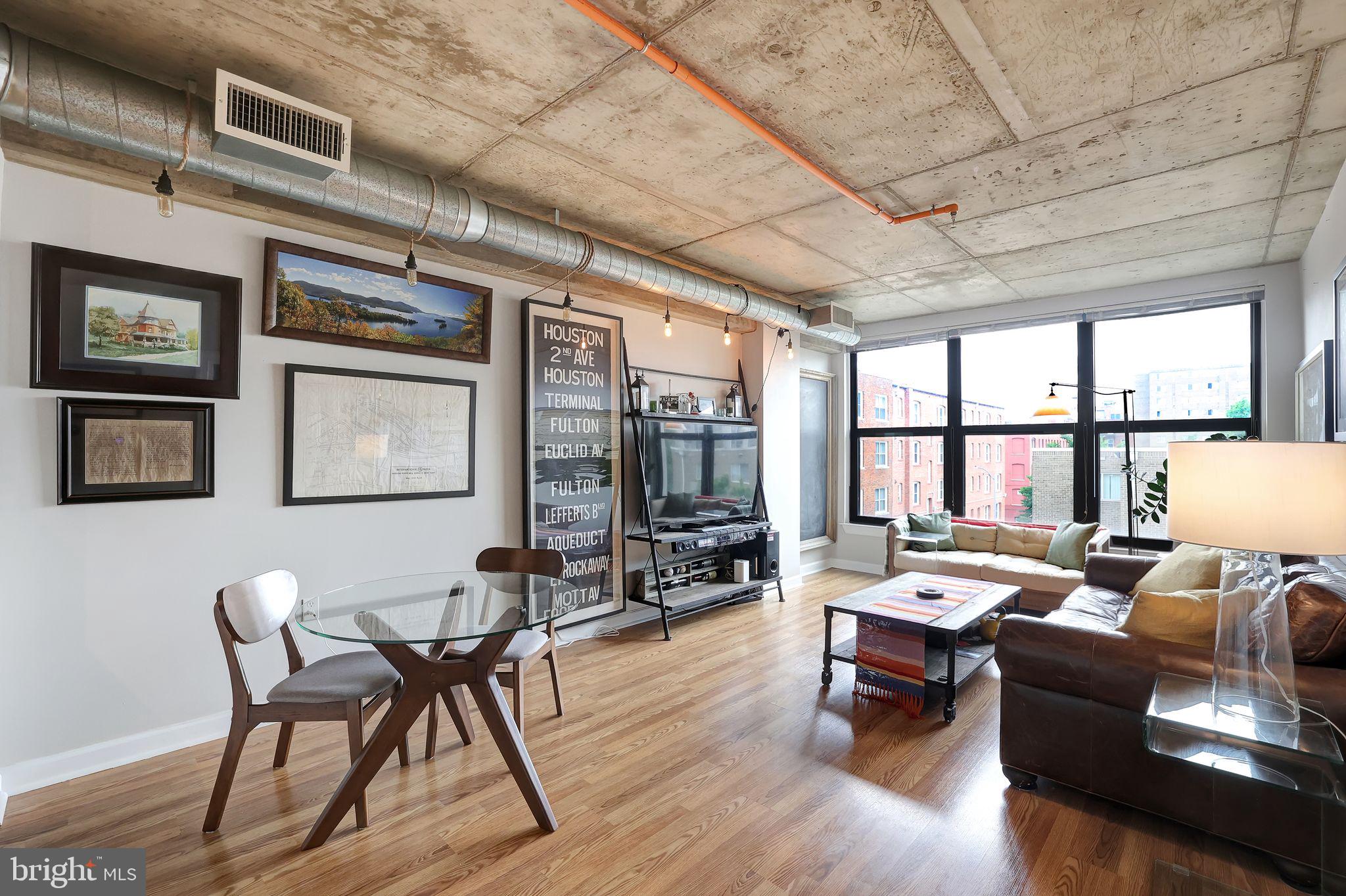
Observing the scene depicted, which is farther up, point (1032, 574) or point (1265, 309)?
point (1265, 309)

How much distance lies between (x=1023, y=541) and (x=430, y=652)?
16.6 feet

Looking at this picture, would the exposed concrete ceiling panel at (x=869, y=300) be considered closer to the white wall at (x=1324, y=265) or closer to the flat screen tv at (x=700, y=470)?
the flat screen tv at (x=700, y=470)

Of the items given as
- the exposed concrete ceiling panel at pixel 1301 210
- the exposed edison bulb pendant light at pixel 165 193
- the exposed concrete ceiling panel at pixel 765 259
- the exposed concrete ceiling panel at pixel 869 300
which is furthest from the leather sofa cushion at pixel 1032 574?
the exposed edison bulb pendant light at pixel 165 193

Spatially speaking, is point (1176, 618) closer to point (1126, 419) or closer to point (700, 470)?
point (700, 470)

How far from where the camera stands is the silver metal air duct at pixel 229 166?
2.03 m

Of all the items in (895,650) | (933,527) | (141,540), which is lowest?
(895,650)

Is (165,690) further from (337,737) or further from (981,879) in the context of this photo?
(981,879)

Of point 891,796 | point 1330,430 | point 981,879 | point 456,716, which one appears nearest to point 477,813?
point 456,716

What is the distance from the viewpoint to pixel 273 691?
2.16m

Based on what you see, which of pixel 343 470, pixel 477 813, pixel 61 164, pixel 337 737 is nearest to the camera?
pixel 477 813

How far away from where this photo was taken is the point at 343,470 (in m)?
3.27

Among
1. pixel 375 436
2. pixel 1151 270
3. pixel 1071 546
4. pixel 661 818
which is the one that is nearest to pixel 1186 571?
pixel 1071 546

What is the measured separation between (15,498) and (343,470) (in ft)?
3.97

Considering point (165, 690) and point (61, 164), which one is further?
point (165, 690)
